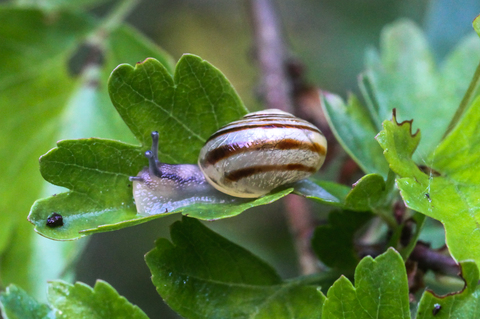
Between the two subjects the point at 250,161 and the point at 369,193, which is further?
Answer: the point at 250,161

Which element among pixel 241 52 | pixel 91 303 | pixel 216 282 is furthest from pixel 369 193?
pixel 241 52

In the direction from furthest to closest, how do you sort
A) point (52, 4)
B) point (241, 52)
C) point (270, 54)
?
point (241, 52), point (270, 54), point (52, 4)

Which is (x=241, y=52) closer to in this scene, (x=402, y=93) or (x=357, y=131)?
(x=402, y=93)

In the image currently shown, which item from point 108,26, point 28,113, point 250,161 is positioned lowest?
point 250,161

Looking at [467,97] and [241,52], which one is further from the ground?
[241,52]

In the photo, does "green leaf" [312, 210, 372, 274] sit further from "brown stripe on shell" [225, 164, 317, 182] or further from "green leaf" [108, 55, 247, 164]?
"green leaf" [108, 55, 247, 164]

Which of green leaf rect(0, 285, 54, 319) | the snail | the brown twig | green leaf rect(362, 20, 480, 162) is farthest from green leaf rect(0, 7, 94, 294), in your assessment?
green leaf rect(362, 20, 480, 162)

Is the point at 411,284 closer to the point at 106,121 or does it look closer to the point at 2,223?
the point at 106,121

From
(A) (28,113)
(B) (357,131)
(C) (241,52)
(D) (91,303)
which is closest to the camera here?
(D) (91,303)
